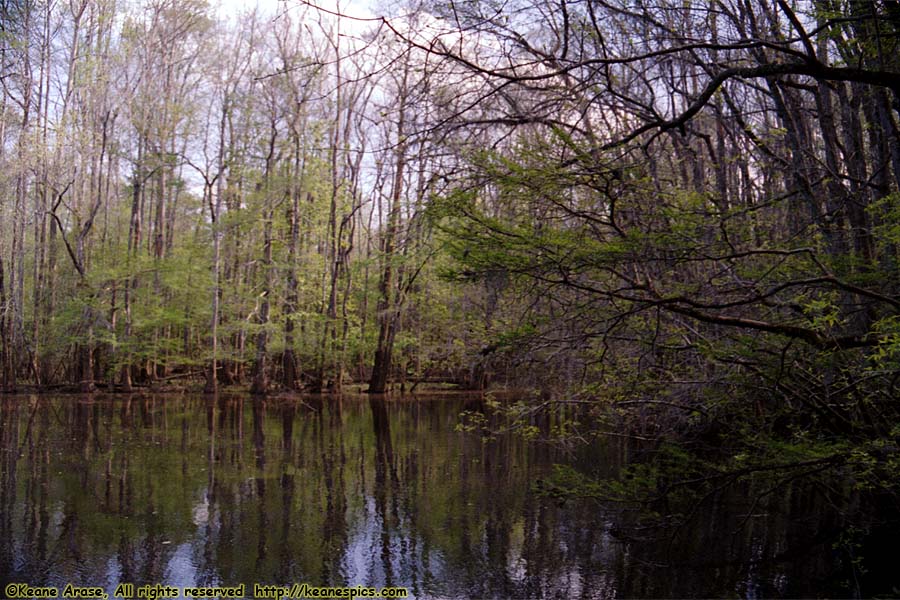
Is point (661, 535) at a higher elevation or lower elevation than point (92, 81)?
lower

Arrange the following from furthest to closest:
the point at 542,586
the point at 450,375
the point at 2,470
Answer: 1. the point at 450,375
2. the point at 2,470
3. the point at 542,586

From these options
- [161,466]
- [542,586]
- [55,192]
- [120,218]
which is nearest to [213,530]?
[542,586]

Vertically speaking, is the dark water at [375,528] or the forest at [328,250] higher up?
the forest at [328,250]

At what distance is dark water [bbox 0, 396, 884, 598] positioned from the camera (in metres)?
5.99

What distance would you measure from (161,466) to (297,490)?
8.97 ft

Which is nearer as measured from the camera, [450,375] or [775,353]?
[775,353]

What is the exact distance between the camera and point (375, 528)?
24.6ft

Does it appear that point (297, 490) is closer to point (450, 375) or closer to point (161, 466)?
point (161, 466)

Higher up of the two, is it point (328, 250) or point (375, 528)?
point (328, 250)

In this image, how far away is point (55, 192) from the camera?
975 inches

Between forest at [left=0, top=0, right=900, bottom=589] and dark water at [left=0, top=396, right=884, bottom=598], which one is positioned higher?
forest at [left=0, top=0, right=900, bottom=589]

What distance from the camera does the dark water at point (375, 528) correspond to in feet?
19.7

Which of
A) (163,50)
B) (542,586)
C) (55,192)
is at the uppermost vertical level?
(163,50)

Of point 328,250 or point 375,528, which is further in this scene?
point 328,250
